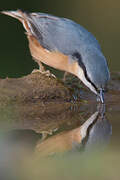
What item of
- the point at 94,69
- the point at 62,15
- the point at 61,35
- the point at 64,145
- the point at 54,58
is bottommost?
the point at 64,145

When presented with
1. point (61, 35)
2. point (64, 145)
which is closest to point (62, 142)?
point (64, 145)

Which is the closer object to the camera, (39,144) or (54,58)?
(39,144)

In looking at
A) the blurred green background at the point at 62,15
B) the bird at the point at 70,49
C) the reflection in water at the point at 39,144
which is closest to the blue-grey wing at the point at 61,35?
the bird at the point at 70,49

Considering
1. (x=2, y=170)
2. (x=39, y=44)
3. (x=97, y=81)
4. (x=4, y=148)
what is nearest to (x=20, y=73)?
(x=39, y=44)

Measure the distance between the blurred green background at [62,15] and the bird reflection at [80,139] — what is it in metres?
4.04

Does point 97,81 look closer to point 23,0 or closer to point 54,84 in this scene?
point 54,84

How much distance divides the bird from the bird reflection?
23.8 inches

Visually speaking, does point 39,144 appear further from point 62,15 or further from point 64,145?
point 62,15

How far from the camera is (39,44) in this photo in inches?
229

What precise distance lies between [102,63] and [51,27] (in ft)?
3.67

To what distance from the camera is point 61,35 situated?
5574 millimetres

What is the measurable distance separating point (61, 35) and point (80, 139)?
184cm

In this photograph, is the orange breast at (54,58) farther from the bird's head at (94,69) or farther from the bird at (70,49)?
the bird's head at (94,69)

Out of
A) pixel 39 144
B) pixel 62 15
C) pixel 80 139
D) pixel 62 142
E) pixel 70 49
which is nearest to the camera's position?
pixel 39 144
